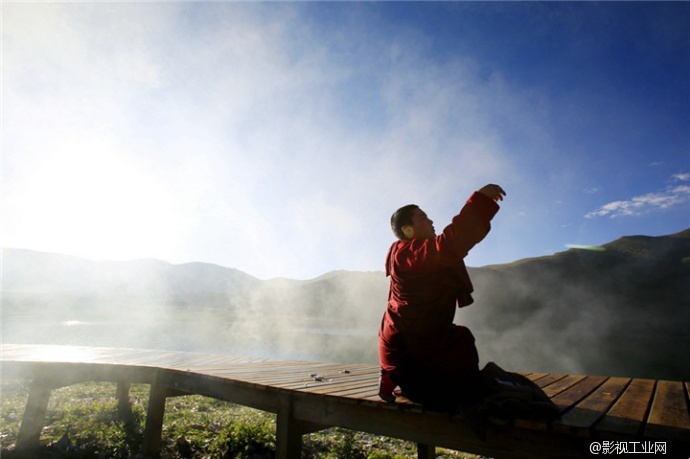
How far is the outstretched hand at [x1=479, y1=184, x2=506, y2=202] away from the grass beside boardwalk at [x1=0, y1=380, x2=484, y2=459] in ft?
18.9

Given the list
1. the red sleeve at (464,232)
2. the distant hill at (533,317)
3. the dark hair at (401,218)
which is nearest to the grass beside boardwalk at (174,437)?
the dark hair at (401,218)

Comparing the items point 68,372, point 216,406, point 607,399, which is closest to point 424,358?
point 607,399

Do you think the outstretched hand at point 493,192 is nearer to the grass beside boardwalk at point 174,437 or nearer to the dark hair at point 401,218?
the dark hair at point 401,218

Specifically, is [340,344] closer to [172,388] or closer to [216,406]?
[216,406]

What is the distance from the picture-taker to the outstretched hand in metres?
2.50

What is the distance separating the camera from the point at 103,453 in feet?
18.0

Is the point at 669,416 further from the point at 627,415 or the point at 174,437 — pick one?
the point at 174,437

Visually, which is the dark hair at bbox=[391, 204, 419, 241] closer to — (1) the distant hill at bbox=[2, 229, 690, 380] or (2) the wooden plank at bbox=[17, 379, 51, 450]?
(2) the wooden plank at bbox=[17, 379, 51, 450]

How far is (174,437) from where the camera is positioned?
6.34 meters

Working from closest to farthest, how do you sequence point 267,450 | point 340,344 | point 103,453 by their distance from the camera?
point 103,453 → point 267,450 → point 340,344

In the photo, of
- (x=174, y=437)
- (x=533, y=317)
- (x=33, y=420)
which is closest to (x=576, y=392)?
(x=174, y=437)

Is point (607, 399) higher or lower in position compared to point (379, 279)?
lower

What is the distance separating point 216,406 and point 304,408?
22.8 feet

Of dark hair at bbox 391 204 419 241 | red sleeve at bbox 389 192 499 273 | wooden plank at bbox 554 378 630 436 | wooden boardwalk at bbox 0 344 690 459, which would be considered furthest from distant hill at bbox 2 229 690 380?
red sleeve at bbox 389 192 499 273
